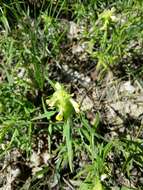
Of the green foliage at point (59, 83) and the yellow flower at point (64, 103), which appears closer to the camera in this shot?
the yellow flower at point (64, 103)

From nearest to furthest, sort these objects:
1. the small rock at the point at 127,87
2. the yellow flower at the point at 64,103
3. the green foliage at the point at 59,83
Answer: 1. the yellow flower at the point at 64,103
2. the green foliage at the point at 59,83
3. the small rock at the point at 127,87

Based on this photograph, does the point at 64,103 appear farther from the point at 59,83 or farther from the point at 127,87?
the point at 127,87

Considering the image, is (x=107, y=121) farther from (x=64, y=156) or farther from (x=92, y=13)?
(x=92, y=13)

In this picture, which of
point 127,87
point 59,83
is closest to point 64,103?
point 59,83

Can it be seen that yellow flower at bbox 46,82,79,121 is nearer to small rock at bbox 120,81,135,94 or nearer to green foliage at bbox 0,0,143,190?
green foliage at bbox 0,0,143,190

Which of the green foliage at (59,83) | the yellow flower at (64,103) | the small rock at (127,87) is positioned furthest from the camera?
the small rock at (127,87)

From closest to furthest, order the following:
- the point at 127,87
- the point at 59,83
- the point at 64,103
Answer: the point at 64,103 < the point at 59,83 < the point at 127,87

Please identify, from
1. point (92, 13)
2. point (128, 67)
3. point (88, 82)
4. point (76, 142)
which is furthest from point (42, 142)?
point (92, 13)

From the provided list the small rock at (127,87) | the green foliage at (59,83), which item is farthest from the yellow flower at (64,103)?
the small rock at (127,87)

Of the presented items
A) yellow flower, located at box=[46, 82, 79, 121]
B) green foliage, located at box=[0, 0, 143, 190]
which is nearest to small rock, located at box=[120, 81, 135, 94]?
green foliage, located at box=[0, 0, 143, 190]

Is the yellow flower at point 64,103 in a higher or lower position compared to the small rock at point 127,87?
higher

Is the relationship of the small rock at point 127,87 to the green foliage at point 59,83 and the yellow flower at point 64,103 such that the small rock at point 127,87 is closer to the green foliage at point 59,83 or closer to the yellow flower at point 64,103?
the green foliage at point 59,83
